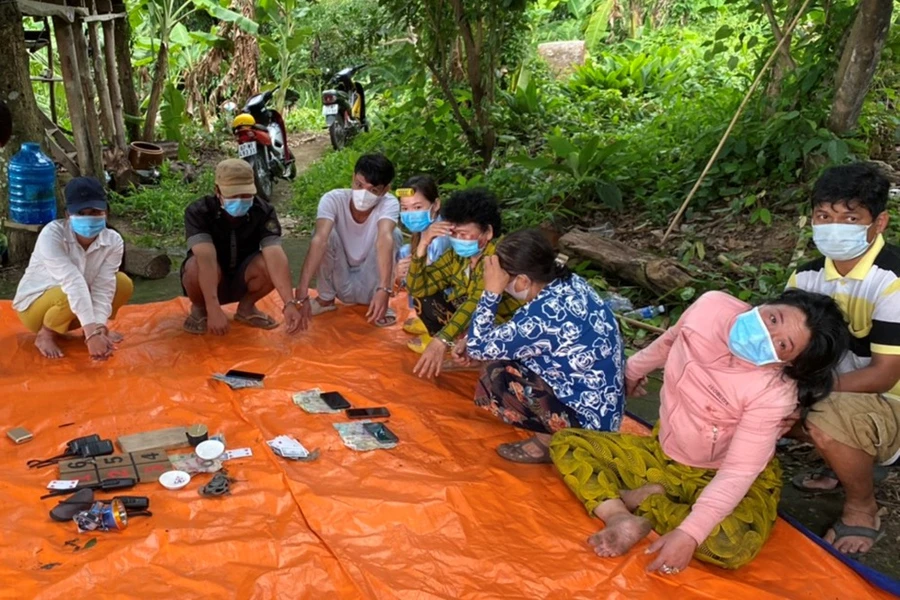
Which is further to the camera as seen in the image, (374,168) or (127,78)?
(127,78)

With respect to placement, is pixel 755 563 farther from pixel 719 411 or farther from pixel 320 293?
pixel 320 293

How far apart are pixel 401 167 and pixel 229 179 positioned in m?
3.58

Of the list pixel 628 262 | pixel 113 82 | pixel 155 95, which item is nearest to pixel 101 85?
pixel 113 82

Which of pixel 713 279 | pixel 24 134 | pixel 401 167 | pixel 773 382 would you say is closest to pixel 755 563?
pixel 773 382

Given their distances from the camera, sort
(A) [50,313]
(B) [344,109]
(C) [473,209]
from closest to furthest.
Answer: (C) [473,209], (A) [50,313], (B) [344,109]

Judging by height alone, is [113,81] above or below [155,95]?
above

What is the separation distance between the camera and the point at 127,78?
7.87 meters

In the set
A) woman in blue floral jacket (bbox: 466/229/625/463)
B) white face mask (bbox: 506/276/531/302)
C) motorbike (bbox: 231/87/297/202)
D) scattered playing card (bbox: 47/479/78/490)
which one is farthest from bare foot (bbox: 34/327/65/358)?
motorbike (bbox: 231/87/297/202)

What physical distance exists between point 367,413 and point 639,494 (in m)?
1.06

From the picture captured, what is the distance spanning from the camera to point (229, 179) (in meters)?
3.35

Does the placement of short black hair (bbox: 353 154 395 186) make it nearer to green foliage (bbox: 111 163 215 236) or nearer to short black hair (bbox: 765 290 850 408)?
short black hair (bbox: 765 290 850 408)

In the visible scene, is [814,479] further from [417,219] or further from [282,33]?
[282,33]

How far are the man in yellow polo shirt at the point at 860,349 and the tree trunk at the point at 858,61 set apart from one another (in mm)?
2451

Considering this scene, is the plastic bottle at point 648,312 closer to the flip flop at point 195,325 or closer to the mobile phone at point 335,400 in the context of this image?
the mobile phone at point 335,400
